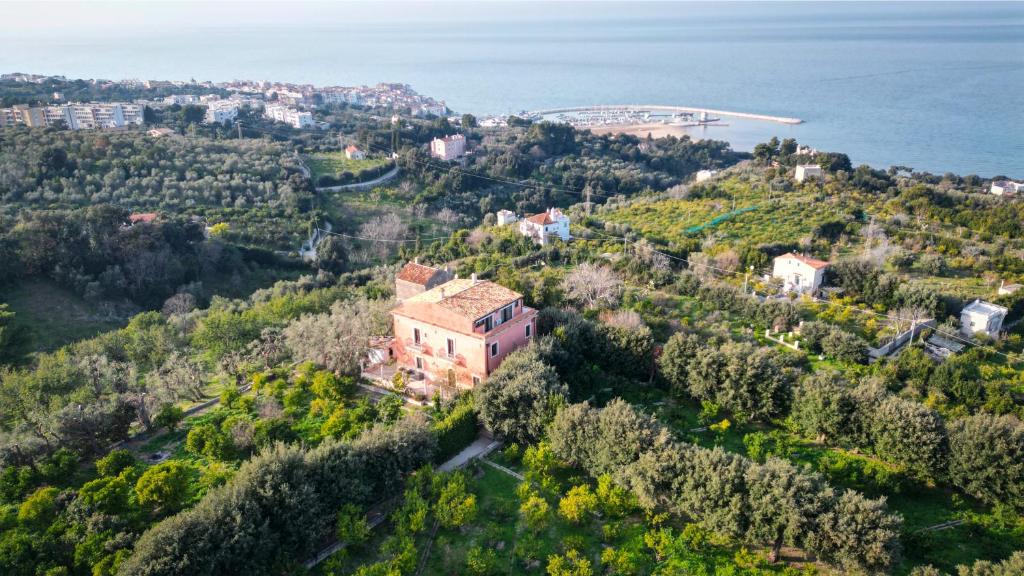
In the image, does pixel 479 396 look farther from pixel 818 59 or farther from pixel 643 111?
pixel 818 59

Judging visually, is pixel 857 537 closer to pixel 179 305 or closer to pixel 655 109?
pixel 179 305

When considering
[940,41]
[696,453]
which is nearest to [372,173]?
[696,453]

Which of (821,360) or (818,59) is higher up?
(818,59)

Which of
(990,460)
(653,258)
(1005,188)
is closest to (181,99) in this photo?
(653,258)

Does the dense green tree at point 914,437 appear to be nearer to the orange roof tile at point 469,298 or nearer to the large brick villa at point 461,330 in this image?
the large brick villa at point 461,330

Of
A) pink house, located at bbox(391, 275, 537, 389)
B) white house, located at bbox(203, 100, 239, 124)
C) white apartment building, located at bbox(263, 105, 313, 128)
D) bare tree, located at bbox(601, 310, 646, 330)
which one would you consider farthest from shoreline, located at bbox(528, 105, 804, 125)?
pink house, located at bbox(391, 275, 537, 389)

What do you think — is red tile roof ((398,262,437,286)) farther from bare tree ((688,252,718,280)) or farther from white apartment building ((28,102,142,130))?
white apartment building ((28,102,142,130))
